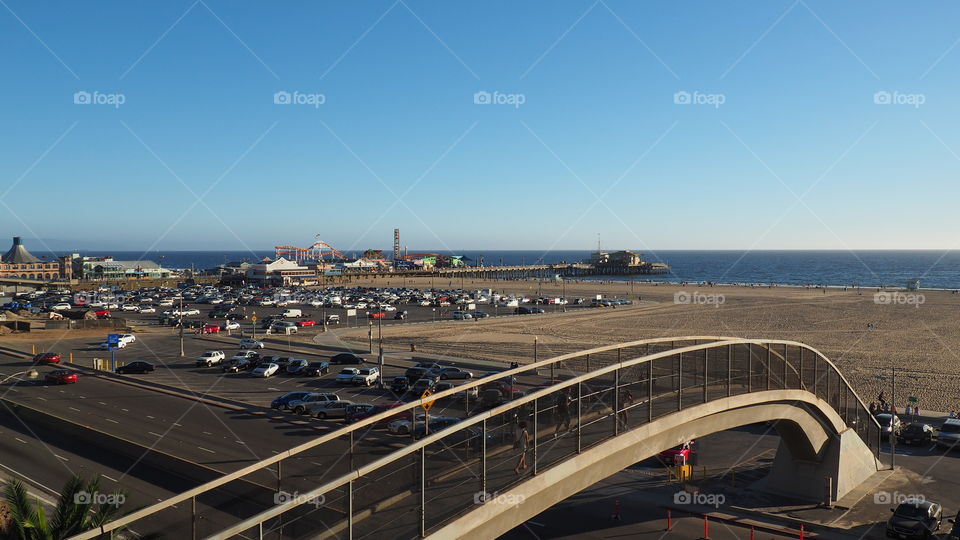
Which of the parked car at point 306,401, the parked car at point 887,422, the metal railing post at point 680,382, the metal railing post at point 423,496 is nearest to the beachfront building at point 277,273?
the parked car at point 306,401

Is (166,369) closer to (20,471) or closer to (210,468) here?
(20,471)

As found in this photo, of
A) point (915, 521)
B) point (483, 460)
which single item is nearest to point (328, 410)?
point (483, 460)

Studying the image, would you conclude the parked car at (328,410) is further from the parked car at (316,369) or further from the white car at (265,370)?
the white car at (265,370)

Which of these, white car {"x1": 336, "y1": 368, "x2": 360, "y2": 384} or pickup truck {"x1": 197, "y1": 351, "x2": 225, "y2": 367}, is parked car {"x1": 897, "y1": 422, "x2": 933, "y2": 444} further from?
pickup truck {"x1": 197, "y1": 351, "x2": 225, "y2": 367}

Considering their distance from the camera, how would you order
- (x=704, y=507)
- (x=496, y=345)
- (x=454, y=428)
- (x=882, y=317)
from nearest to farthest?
1. (x=454, y=428)
2. (x=704, y=507)
3. (x=496, y=345)
4. (x=882, y=317)

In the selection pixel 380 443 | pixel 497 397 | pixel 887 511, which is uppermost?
pixel 497 397

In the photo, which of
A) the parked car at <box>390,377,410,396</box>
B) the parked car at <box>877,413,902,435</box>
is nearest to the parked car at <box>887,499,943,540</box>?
the parked car at <box>877,413,902,435</box>

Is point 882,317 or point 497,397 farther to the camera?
point 882,317

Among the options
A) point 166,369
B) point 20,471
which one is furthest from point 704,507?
point 166,369
